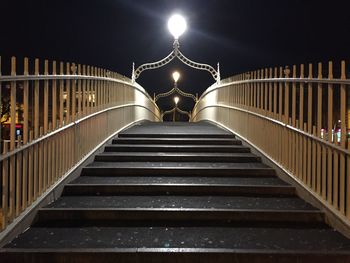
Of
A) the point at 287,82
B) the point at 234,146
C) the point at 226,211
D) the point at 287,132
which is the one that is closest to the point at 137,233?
the point at 226,211

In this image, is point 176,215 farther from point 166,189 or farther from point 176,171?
point 176,171

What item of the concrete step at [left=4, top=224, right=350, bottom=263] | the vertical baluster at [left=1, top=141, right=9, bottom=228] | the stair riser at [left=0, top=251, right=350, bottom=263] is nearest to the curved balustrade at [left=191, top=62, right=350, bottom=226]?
the concrete step at [left=4, top=224, right=350, bottom=263]

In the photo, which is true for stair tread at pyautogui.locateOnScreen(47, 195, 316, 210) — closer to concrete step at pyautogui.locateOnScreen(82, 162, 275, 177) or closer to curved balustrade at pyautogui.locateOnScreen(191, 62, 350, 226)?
curved balustrade at pyautogui.locateOnScreen(191, 62, 350, 226)

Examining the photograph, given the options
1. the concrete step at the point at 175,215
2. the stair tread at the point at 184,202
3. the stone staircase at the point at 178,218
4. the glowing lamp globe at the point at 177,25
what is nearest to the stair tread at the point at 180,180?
the stone staircase at the point at 178,218

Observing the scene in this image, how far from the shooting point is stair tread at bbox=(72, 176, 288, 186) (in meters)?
6.95

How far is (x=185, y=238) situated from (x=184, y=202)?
1.16 m

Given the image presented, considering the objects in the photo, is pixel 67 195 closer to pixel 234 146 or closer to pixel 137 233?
pixel 137 233

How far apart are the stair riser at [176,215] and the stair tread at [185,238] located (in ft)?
0.71

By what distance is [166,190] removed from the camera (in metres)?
6.67

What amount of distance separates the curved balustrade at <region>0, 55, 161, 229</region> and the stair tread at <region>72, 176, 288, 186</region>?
0.40m

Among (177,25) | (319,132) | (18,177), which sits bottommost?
(18,177)

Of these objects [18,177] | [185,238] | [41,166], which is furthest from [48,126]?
[185,238]

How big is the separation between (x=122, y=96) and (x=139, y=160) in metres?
3.96

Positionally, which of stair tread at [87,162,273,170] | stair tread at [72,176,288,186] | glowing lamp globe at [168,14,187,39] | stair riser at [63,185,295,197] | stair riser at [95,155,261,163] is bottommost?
stair riser at [63,185,295,197]
